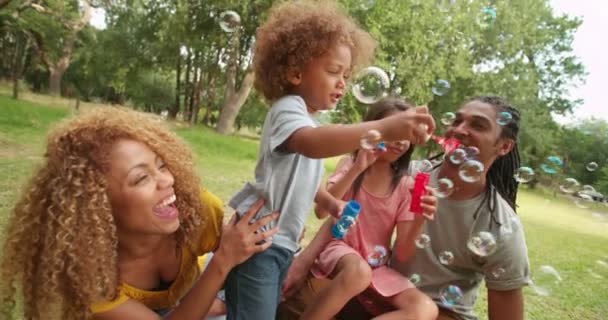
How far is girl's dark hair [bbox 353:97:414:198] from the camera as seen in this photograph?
6.59 feet

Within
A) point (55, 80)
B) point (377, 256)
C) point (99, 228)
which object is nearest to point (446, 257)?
point (377, 256)

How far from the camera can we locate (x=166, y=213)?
1.48m

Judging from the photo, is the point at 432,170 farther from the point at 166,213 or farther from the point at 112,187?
the point at 112,187

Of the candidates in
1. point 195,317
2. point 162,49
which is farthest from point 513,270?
point 162,49

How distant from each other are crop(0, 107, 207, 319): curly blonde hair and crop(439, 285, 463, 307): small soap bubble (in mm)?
1270

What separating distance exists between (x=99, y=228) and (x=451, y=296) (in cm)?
140

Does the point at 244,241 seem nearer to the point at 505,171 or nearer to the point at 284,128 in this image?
the point at 284,128

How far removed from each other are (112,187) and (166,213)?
0.62ft

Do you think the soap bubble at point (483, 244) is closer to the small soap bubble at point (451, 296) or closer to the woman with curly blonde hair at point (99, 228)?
the small soap bubble at point (451, 296)

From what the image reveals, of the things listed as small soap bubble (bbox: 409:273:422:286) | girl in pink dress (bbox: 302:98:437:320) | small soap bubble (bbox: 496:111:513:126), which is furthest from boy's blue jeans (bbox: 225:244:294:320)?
small soap bubble (bbox: 496:111:513:126)

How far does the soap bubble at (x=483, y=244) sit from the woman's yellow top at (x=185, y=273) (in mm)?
1035

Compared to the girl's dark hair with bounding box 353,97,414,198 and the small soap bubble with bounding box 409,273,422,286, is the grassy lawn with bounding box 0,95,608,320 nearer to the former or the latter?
the girl's dark hair with bounding box 353,97,414,198

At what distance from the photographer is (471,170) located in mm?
1797

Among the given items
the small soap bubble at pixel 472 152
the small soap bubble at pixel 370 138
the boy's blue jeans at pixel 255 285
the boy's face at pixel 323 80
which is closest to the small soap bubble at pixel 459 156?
the small soap bubble at pixel 472 152
